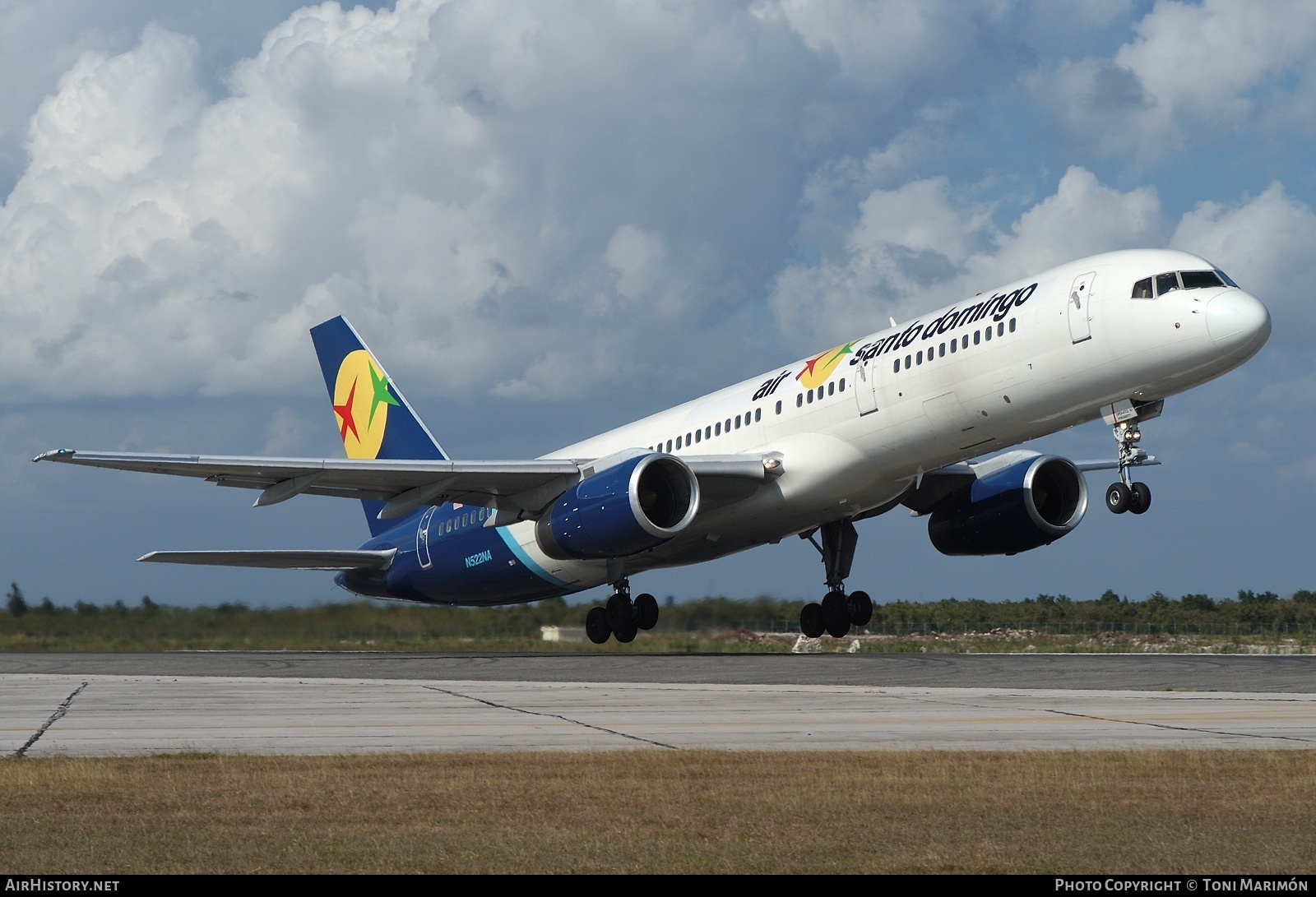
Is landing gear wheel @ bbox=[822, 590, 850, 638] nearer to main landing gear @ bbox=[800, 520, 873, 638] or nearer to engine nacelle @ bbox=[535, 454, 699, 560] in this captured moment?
main landing gear @ bbox=[800, 520, 873, 638]

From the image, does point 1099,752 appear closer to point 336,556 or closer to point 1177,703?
point 1177,703

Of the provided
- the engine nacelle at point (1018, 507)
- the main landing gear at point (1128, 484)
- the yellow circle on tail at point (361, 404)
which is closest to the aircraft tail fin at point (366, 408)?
the yellow circle on tail at point (361, 404)

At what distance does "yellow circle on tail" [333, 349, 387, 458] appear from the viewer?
39062 millimetres

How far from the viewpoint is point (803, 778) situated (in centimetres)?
1145

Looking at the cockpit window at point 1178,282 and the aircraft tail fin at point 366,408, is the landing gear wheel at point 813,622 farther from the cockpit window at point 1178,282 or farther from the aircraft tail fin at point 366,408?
the cockpit window at point 1178,282

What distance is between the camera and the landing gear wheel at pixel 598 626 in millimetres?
33969

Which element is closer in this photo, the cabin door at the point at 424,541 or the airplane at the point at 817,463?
the airplane at the point at 817,463

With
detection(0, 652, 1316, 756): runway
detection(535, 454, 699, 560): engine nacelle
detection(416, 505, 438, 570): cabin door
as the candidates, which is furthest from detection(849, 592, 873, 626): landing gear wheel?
detection(416, 505, 438, 570): cabin door

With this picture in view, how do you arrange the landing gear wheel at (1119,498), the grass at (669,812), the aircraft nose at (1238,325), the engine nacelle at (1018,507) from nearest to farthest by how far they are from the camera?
the grass at (669,812)
the aircraft nose at (1238,325)
the landing gear wheel at (1119,498)
the engine nacelle at (1018,507)

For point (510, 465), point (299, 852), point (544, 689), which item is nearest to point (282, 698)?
point (544, 689)

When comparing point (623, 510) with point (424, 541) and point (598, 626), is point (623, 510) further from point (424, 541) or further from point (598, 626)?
point (424, 541)

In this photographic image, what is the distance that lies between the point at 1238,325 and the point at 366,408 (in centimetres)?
2435

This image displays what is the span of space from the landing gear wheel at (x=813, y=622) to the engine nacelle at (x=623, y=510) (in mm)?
7260
